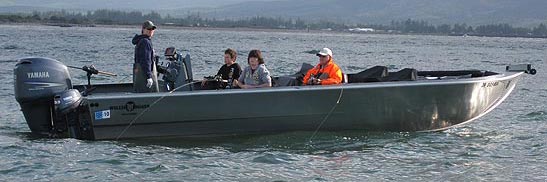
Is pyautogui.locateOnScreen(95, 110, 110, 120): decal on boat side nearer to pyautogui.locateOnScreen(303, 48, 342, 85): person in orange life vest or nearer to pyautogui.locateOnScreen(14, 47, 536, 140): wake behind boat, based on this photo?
pyautogui.locateOnScreen(14, 47, 536, 140): wake behind boat

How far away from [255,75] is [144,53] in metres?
1.63

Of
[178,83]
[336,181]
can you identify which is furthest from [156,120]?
[336,181]

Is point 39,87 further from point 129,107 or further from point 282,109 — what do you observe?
point 282,109

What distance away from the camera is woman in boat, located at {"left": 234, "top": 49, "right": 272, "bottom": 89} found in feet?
41.9

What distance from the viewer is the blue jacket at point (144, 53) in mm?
12383

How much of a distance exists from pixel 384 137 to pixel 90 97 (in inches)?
170

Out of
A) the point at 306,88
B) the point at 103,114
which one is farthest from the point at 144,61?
the point at 306,88

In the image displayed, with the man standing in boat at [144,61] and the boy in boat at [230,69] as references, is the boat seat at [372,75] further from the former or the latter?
the man standing in boat at [144,61]

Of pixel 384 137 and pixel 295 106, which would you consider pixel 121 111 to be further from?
pixel 384 137

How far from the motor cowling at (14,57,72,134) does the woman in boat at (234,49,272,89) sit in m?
2.51

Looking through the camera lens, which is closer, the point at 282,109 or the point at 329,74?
the point at 282,109

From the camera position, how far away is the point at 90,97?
39.2 feet

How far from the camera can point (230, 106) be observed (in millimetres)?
12258

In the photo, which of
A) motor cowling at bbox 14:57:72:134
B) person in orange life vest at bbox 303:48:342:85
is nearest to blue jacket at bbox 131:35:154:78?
motor cowling at bbox 14:57:72:134
